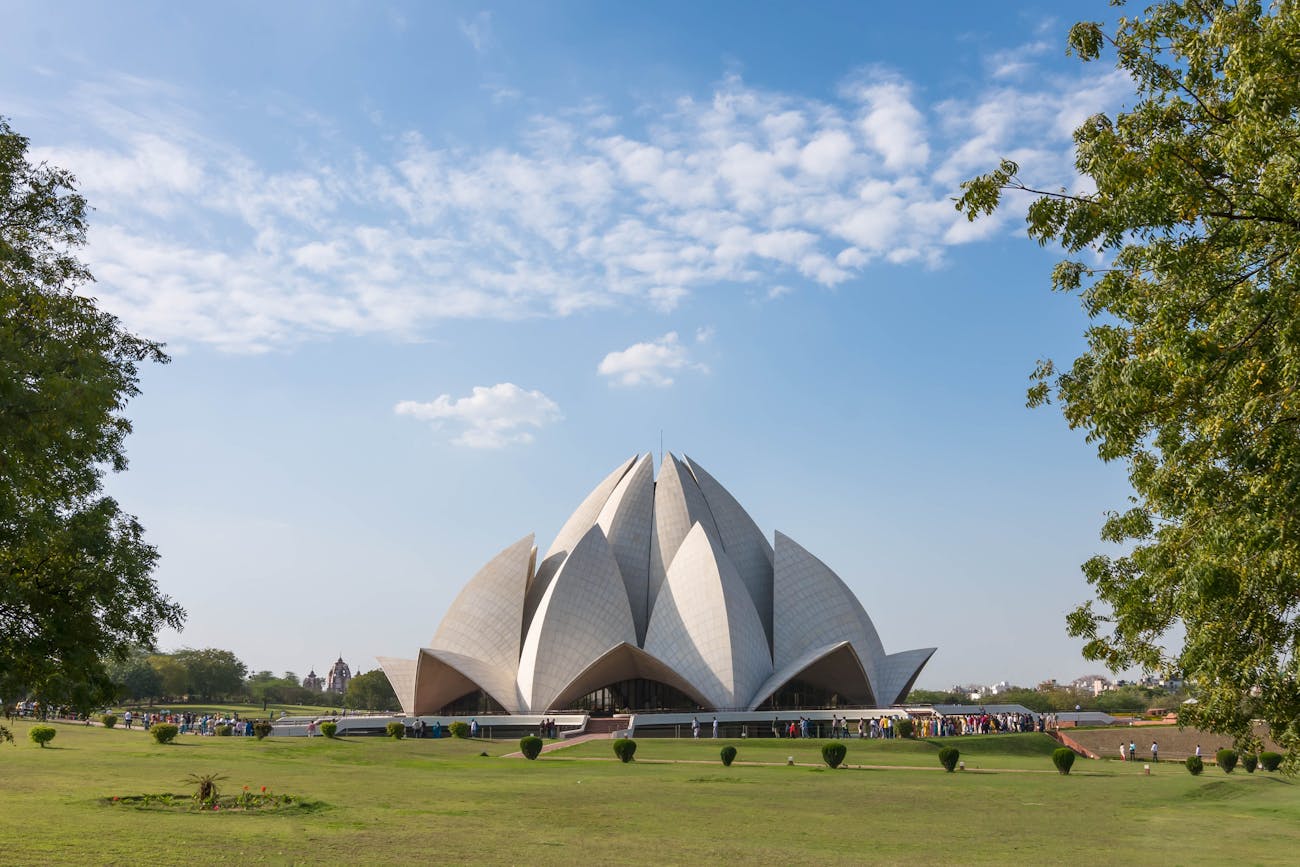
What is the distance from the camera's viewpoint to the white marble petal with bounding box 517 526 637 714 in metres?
40.1

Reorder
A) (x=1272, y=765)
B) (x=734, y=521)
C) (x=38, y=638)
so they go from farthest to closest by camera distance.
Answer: (x=734, y=521)
(x=1272, y=765)
(x=38, y=638)

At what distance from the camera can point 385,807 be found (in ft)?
45.6

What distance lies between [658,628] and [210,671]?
4647cm

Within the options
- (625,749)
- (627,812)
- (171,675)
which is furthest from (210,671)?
(627,812)

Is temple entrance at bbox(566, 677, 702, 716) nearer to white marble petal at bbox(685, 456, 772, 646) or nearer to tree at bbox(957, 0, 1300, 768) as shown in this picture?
white marble petal at bbox(685, 456, 772, 646)

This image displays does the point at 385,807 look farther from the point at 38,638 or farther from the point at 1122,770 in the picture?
the point at 1122,770

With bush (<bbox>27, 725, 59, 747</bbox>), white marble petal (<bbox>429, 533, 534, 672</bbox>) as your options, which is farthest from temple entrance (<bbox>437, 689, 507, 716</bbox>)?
bush (<bbox>27, 725, 59, 747</bbox>)

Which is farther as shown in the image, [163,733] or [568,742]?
[568,742]

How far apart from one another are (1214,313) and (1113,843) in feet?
26.4

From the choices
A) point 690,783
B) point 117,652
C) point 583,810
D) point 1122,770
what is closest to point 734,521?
point 1122,770

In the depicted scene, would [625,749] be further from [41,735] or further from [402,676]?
[402,676]

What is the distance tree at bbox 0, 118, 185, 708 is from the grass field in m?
1.96

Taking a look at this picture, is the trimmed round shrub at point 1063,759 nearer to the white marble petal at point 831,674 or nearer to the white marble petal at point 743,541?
the white marble petal at point 831,674

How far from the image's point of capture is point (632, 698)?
141 feet
